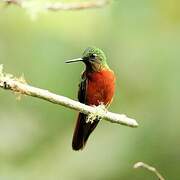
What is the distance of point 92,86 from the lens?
599 centimetres

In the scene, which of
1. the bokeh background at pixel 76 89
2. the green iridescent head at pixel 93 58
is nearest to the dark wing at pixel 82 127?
the green iridescent head at pixel 93 58

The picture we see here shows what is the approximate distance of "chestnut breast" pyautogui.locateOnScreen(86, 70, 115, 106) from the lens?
589cm

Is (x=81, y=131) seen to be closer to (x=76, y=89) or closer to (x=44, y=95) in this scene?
(x=44, y=95)

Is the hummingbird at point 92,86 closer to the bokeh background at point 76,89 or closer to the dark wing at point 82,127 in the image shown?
the dark wing at point 82,127

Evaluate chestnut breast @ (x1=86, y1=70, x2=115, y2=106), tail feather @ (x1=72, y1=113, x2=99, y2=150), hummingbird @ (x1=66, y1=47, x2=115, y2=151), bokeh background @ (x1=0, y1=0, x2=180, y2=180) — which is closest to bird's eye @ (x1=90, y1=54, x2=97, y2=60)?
hummingbird @ (x1=66, y1=47, x2=115, y2=151)

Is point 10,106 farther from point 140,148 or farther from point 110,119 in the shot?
point 110,119

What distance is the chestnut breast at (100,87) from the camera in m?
5.89

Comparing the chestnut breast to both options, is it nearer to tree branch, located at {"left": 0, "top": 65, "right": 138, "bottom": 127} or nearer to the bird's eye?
the bird's eye

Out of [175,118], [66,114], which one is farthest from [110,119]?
[66,114]

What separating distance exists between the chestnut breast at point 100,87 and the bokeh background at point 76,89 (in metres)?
2.66

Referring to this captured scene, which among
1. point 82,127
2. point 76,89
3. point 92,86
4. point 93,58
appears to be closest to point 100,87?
point 92,86

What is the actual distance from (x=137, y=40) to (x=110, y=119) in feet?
16.3

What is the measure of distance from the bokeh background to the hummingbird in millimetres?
2626

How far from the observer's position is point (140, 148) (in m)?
9.23
